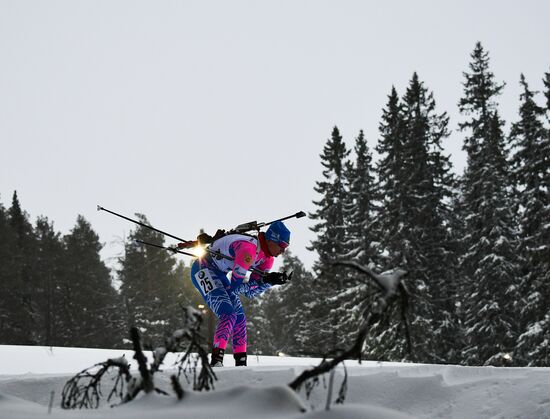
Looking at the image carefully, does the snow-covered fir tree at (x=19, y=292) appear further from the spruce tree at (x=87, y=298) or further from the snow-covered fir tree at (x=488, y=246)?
the snow-covered fir tree at (x=488, y=246)

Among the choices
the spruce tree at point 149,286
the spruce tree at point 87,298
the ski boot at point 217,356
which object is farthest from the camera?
the spruce tree at point 87,298

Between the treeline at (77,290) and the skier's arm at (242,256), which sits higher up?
the treeline at (77,290)

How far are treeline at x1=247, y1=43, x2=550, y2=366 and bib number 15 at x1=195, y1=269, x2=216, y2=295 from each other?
13547mm

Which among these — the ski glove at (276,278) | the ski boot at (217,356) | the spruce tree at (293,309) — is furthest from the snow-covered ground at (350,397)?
the spruce tree at (293,309)

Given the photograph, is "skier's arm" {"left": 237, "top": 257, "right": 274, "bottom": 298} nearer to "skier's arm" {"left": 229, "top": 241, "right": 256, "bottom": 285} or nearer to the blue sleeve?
the blue sleeve

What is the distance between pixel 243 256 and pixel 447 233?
72.3 feet

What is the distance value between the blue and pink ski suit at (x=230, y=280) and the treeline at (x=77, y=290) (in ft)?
97.8

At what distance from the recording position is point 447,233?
27312mm

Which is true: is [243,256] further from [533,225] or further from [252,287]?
[533,225]

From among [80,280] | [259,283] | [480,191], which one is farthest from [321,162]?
[259,283]

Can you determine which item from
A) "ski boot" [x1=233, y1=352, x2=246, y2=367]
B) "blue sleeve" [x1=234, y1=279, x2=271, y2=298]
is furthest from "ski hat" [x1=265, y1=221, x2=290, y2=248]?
"ski boot" [x1=233, y1=352, x2=246, y2=367]

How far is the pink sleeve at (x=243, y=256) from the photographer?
671 cm

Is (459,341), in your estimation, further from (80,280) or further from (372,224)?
(80,280)

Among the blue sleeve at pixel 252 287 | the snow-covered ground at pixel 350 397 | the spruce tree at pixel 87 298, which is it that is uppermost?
the spruce tree at pixel 87 298
